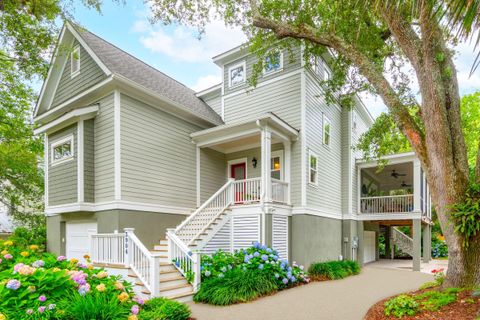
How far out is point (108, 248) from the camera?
7996mm

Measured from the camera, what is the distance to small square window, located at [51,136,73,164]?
10.2 m

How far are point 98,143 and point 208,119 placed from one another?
4116mm

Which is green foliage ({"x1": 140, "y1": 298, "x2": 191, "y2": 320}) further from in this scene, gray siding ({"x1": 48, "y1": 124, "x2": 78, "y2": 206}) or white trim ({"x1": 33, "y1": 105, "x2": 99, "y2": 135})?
white trim ({"x1": 33, "y1": 105, "x2": 99, "y2": 135})

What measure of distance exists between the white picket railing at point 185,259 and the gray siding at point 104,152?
2.52 meters

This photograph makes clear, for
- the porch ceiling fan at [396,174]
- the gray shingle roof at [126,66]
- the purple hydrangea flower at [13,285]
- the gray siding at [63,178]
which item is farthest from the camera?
the porch ceiling fan at [396,174]

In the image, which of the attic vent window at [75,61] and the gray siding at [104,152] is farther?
the attic vent window at [75,61]

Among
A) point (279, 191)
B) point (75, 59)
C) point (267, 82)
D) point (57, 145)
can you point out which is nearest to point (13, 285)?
point (57, 145)

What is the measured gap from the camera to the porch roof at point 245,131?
1020cm

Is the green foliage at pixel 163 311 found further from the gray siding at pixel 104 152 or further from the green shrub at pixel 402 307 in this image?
the gray siding at pixel 104 152

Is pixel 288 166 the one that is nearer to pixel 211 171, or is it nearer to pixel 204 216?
pixel 211 171

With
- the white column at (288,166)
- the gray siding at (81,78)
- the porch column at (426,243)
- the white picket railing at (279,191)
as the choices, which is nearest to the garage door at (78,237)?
the gray siding at (81,78)

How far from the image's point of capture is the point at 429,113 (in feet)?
19.8

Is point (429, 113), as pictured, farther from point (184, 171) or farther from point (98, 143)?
point (98, 143)

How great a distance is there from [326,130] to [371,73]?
6.54m
